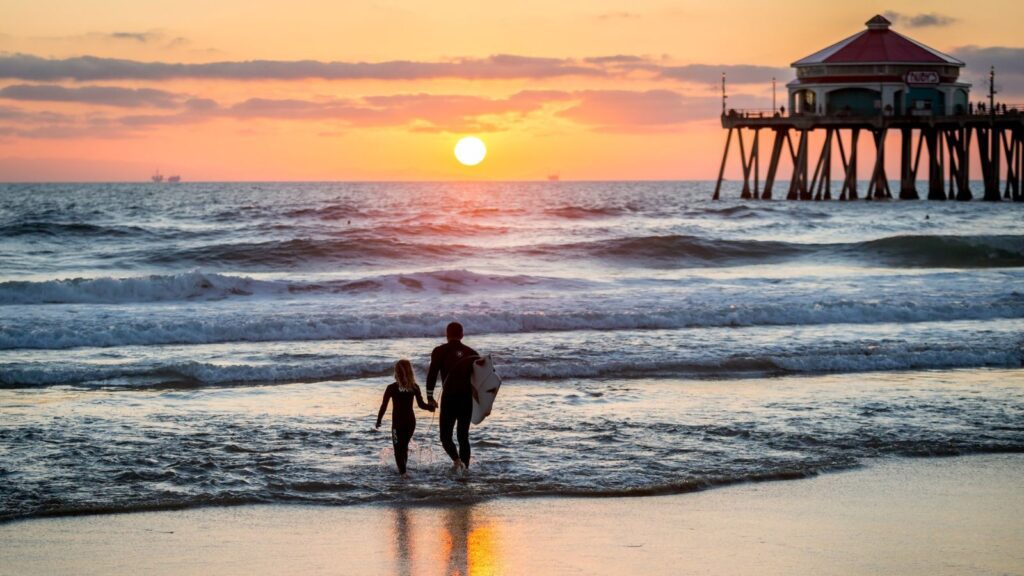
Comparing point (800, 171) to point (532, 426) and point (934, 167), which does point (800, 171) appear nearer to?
point (934, 167)

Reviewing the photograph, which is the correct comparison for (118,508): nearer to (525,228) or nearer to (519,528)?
(519,528)

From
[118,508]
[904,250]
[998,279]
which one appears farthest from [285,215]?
A: [118,508]

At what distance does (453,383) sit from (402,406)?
0.50m

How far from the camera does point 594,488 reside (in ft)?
32.2

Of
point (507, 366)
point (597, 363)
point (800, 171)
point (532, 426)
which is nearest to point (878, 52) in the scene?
point (800, 171)

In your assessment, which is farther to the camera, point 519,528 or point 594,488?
point 594,488

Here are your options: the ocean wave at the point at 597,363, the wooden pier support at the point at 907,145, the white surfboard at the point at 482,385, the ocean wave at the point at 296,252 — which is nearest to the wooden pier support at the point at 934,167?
the wooden pier support at the point at 907,145

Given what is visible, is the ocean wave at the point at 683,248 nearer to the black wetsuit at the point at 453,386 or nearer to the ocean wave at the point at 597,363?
the ocean wave at the point at 597,363

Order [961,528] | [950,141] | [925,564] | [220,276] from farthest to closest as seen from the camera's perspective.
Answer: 1. [950,141]
2. [220,276]
3. [961,528]
4. [925,564]

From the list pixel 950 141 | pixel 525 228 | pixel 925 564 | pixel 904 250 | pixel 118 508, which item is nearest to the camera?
pixel 925 564

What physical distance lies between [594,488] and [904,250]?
106 ft

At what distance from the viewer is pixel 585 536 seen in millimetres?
8445

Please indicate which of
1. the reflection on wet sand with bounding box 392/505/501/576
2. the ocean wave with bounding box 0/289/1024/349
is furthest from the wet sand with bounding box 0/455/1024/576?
the ocean wave with bounding box 0/289/1024/349

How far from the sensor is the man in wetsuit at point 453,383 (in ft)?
33.2
